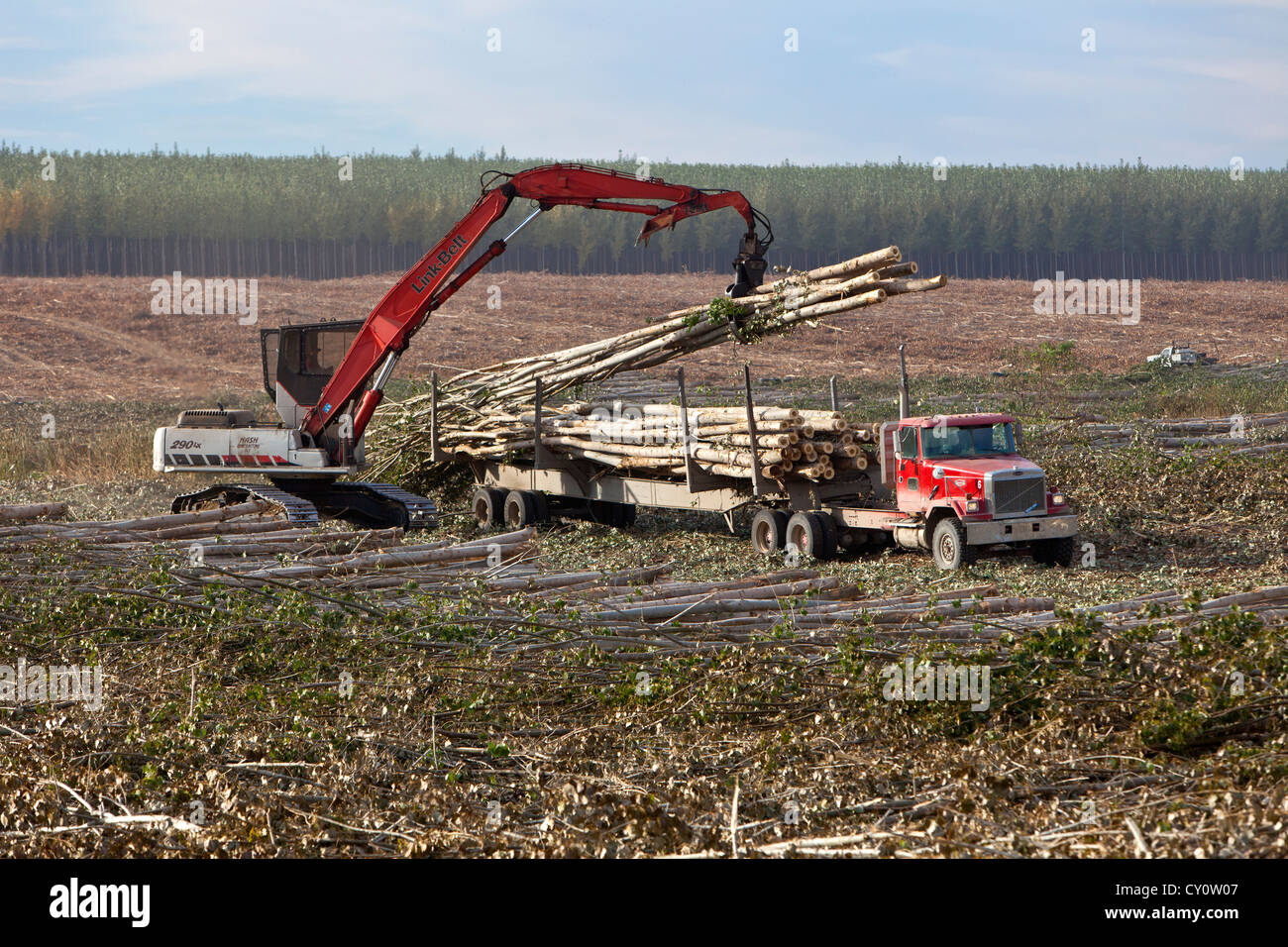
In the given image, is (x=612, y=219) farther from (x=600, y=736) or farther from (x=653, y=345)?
(x=600, y=736)

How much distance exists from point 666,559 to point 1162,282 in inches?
2359

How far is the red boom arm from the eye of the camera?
50.4 feet

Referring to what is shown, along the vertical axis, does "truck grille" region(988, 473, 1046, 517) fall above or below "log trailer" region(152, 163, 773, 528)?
below

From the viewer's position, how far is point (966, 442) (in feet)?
46.3

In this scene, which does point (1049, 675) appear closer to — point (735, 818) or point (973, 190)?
point (735, 818)

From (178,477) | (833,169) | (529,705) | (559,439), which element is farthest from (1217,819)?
(833,169)

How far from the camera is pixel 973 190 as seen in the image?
3258 inches

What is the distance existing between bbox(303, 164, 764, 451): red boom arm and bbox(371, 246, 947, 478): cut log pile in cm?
123
